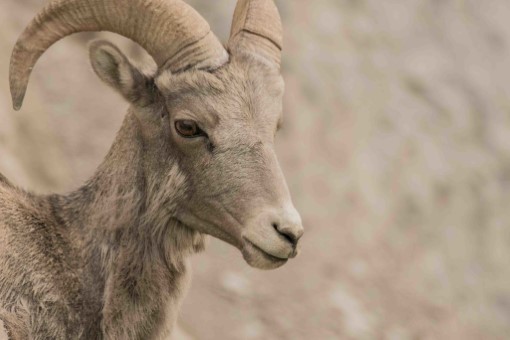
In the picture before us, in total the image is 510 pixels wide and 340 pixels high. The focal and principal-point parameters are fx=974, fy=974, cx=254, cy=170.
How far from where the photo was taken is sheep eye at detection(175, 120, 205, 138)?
23.3ft

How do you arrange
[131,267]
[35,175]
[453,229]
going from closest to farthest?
[131,267], [35,175], [453,229]

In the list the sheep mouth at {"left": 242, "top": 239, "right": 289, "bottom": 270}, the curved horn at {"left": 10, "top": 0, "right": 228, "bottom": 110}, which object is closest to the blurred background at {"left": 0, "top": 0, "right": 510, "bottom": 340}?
the curved horn at {"left": 10, "top": 0, "right": 228, "bottom": 110}

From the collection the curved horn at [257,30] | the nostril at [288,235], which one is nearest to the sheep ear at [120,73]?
the curved horn at [257,30]

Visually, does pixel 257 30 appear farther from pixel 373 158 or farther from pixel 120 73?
pixel 373 158

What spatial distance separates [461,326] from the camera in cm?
1683

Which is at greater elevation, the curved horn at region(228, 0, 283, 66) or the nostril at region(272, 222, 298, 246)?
the curved horn at region(228, 0, 283, 66)

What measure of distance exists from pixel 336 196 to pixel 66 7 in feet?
33.0

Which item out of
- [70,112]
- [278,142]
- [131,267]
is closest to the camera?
[131,267]

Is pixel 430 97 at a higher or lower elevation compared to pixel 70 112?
higher

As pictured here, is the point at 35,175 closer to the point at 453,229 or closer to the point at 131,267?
the point at 131,267

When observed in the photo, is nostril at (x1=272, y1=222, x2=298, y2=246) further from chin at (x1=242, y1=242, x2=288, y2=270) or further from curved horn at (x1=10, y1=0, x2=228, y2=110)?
curved horn at (x1=10, y1=0, x2=228, y2=110)

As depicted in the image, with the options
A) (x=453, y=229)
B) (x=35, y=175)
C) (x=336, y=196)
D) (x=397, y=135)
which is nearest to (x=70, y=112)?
(x=35, y=175)

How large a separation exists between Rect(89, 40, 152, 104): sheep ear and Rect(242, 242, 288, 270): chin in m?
1.48

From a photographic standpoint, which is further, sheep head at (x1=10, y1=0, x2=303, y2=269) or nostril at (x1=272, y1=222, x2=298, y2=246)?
sheep head at (x1=10, y1=0, x2=303, y2=269)
